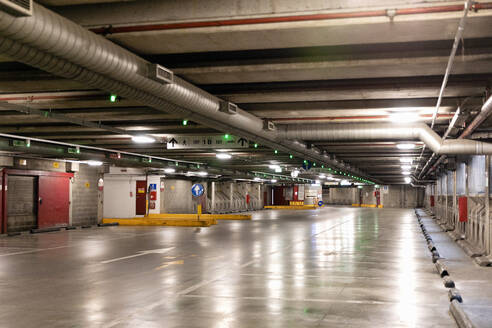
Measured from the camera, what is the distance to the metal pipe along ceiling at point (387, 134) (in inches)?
505

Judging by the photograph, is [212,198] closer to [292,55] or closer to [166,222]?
[166,222]

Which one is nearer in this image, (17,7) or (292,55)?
(17,7)

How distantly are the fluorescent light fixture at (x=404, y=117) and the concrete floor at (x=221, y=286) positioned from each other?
368 centimetres

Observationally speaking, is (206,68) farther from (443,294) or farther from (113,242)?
→ (113,242)

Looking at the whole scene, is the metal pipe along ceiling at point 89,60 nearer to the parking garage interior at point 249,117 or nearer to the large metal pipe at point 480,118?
the parking garage interior at point 249,117

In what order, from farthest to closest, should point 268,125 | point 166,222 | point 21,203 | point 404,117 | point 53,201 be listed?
point 166,222 < point 53,201 < point 21,203 < point 404,117 < point 268,125

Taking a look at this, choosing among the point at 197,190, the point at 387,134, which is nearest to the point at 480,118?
the point at 387,134

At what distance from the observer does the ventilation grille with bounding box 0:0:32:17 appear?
4656 millimetres

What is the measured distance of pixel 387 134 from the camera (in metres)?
13.5

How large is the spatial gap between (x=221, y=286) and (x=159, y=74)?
414cm

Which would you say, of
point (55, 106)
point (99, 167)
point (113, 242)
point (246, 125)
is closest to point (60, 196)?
point (99, 167)

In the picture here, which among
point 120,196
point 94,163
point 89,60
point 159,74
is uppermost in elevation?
point 159,74

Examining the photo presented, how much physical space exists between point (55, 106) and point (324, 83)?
20.9 feet

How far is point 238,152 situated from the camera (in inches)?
987
